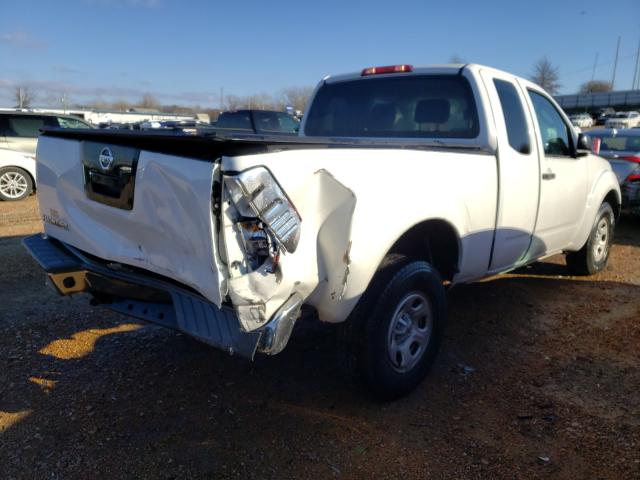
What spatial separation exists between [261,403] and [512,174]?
2.39 metres

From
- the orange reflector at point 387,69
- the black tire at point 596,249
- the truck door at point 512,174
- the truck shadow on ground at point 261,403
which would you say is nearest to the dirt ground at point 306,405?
the truck shadow on ground at point 261,403

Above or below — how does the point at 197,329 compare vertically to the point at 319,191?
below

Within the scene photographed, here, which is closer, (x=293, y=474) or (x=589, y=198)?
(x=293, y=474)

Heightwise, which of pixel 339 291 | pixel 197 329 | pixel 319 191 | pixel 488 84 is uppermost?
pixel 488 84

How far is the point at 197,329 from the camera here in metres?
2.41

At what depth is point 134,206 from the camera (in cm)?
256

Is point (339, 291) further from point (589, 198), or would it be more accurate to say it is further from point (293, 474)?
point (589, 198)

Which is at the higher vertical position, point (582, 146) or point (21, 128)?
point (582, 146)

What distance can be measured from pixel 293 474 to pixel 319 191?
1398mm

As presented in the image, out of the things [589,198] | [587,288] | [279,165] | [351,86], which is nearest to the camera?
[279,165]

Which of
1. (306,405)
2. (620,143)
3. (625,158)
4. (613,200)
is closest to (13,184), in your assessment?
(306,405)

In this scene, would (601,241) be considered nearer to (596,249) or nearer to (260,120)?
(596,249)

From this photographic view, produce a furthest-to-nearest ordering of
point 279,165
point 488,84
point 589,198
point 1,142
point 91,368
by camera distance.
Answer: point 1,142, point 589,198, point 488,84, point 91,368, point 279,165

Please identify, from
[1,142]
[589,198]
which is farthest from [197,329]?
[1,142]
